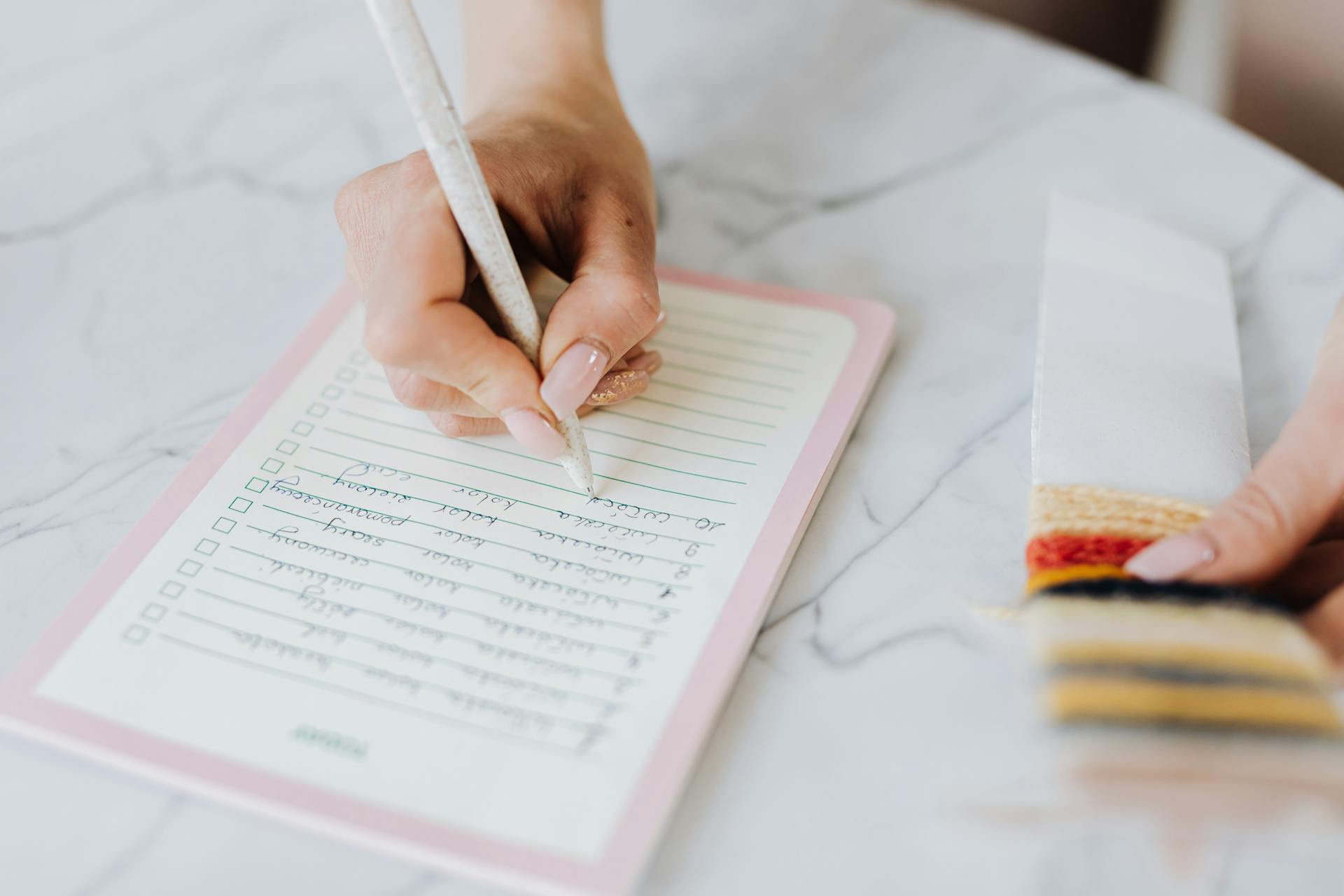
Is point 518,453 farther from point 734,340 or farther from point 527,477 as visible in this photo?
point 734,340

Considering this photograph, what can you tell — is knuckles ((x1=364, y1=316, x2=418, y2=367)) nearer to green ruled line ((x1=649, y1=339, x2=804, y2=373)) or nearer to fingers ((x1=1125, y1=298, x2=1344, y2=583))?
green ruled line ((x1=649, y1=339, x2=804, y2=373))

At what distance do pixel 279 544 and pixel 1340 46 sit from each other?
2.49 ft

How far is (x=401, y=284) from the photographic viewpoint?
41cm

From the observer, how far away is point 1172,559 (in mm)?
384

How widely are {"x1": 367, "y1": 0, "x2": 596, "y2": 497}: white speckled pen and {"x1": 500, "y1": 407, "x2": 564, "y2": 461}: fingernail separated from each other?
1cm

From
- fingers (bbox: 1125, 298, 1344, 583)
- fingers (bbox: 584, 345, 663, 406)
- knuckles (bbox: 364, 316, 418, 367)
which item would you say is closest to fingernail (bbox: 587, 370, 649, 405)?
fingers (bbox: 584, 345, 663, 406)

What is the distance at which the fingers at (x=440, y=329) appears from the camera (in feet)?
1.32

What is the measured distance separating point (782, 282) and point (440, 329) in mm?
235

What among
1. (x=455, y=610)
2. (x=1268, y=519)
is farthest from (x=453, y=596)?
(x=1268, y=519)

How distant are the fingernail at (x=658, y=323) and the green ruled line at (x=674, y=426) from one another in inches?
1.5

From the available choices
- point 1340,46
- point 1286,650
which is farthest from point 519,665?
point 1340,46

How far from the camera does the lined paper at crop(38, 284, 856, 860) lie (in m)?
0.37

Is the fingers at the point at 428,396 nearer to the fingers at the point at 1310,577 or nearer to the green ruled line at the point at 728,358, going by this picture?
the green ruled line at the point at 728,358

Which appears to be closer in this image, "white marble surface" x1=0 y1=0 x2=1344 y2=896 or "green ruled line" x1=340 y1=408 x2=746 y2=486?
"white marble surface" x1=0 y1=0 x2=1344 y2=896
